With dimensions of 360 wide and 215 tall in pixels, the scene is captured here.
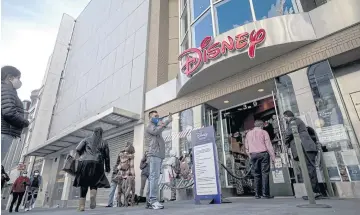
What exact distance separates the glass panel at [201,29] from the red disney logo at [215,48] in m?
0.46

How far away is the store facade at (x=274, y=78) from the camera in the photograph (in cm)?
536

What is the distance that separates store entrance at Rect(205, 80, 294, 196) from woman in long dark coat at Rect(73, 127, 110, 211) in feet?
11.3

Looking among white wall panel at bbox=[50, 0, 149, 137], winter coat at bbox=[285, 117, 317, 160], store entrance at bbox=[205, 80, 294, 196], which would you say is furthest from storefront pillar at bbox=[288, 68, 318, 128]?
white wall panel at bbox=[50, 0, 149, 137]

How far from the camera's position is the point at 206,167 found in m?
4.27

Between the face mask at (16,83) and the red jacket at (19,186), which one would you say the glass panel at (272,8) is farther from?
the red jacket at (19,186)

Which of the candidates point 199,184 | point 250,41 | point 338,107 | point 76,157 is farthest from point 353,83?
point 76,157

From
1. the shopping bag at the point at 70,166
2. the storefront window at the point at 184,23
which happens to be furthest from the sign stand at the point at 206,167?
the storefront window at the point at 184,23

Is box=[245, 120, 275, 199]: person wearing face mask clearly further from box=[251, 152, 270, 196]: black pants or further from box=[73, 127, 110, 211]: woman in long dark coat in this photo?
box=[73, 127, 110, 211]: woman in long dark coat

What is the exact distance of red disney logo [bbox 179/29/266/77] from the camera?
6.21 metres

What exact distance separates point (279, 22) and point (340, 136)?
10.9ft

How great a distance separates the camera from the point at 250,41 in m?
6.29

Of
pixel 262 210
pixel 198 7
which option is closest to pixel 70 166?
pixel 262 210

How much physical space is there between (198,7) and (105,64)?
736 cm

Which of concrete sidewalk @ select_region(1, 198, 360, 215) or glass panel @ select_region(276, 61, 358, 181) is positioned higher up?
glass panel @ select_region(276, 61, 358, 181)
